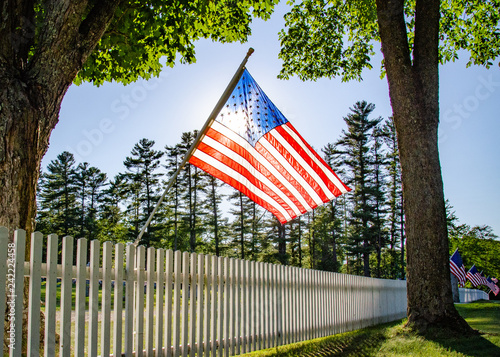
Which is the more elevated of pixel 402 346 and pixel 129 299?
pixel 129 299

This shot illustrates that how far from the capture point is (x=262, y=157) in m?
7.60

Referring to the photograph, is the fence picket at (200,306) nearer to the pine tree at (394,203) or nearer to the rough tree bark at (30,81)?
the rough tree bark at (30,81)

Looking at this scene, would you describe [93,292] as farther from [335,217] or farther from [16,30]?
[335,217]

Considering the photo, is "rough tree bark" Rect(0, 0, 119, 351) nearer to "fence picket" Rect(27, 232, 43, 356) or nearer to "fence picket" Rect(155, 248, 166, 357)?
"fence picket" Rect(27, 232, 43, 356)

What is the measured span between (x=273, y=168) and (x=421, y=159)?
3.11 meters

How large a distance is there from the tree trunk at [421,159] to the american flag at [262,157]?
162 centimetres

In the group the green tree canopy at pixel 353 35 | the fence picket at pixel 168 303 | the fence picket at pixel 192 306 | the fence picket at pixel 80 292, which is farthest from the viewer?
the green tree canopy at pixel 353 35

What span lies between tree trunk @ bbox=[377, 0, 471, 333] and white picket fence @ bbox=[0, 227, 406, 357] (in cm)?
221

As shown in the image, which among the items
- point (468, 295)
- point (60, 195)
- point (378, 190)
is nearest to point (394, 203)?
point (378, 190)

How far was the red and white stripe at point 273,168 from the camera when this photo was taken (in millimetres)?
7207

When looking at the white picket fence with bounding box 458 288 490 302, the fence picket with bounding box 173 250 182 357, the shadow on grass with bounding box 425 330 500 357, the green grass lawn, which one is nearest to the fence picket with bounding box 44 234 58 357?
the fence picket with bounding box 173 250 182 357

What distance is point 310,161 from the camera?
8.20 meters

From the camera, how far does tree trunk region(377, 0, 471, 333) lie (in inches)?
327

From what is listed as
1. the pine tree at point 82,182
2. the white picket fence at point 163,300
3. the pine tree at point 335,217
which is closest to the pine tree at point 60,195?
the pine tree at point 82,182
